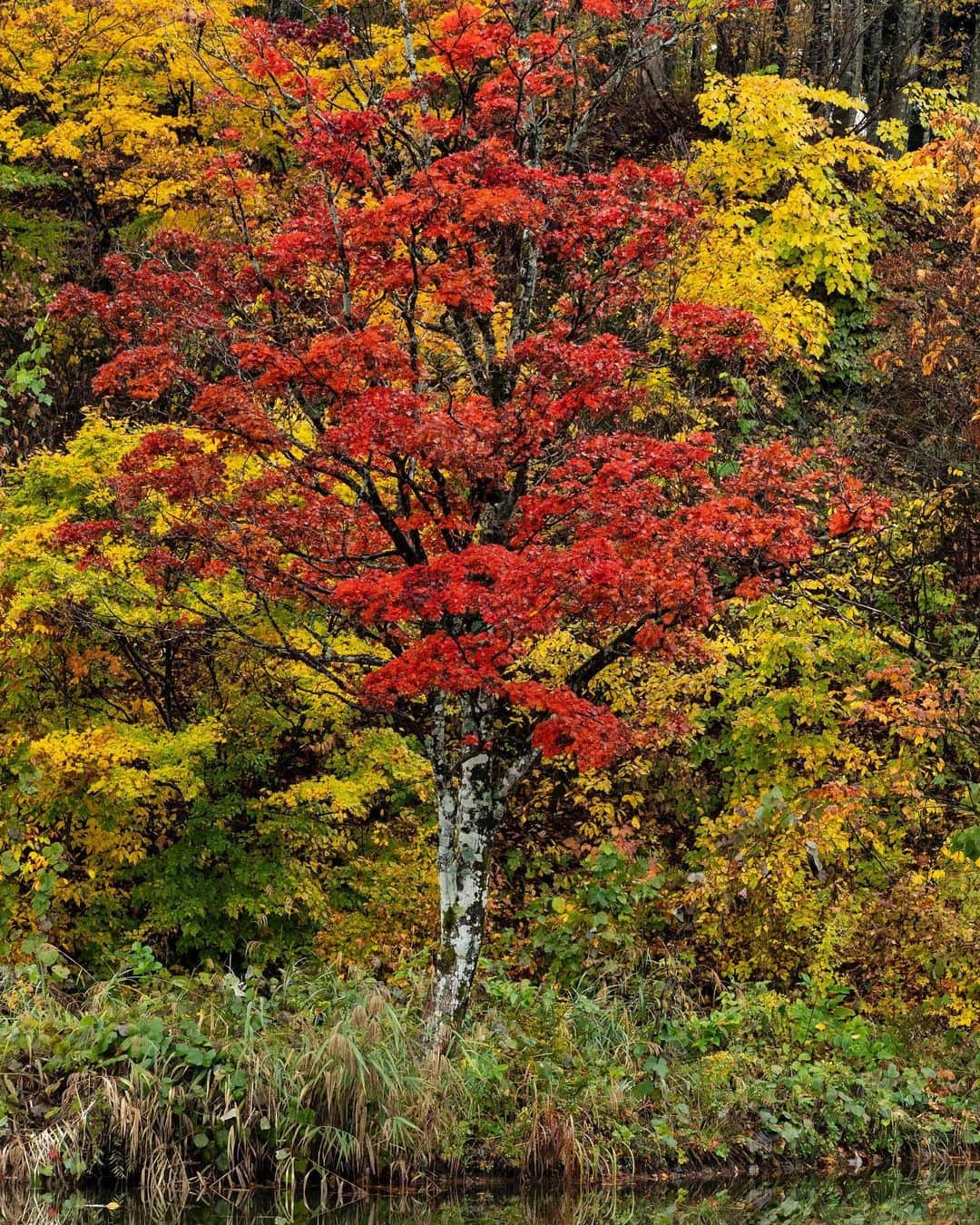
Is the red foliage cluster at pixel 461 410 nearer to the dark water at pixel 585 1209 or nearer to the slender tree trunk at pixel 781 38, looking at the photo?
the dark water at pixel 585 1209

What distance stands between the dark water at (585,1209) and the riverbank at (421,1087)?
200 mm

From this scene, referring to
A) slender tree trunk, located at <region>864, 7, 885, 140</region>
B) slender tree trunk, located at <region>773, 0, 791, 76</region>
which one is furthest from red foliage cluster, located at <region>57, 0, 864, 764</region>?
slender tree trunk, located at <region>773, 0, 791, 76</region>

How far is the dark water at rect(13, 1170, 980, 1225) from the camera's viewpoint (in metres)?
8.48

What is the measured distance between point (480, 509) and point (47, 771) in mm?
4381

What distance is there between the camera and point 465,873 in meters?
9.83

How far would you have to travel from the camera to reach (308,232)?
9.52 metres

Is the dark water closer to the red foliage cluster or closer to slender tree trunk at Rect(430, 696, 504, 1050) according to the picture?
slender tree trunk at Rect(430, 696, 504, 1050)

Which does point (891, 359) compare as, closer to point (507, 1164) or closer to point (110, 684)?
point (110, 684)

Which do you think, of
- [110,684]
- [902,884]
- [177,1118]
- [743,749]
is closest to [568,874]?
[743,749]

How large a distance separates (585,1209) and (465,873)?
7.19ft

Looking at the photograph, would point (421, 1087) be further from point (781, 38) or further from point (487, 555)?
point (781, 38)

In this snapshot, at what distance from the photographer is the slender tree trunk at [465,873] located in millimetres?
9828

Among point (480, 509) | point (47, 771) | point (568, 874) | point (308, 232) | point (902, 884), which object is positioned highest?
point (308, 232)

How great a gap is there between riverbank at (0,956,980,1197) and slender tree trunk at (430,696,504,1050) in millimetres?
302
